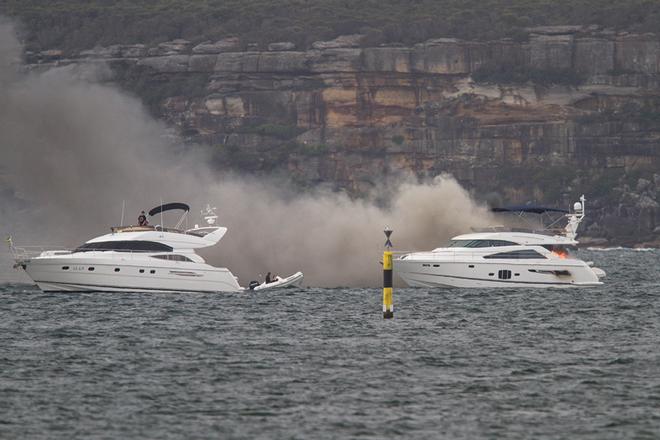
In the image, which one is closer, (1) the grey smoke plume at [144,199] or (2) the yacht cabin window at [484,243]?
(2) the yacht cabin window at [484,243]

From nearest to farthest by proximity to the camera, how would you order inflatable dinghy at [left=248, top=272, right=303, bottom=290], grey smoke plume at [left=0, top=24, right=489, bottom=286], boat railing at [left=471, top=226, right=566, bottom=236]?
inflatable dinghy at [left=248, top=272, right=303, bottom=290]
boat railing at [left=471, top=226, right=566, bottom=236]
grey smoke plume at [left=0, top=24, right=489, bottom=286]

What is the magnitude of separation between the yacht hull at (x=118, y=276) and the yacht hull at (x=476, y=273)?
10.5m

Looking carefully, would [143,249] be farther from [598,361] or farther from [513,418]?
[513,418]

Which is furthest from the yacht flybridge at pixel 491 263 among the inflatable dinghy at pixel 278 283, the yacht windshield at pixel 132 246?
the yacht windshield at pixel 132 246

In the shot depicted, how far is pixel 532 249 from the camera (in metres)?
72.4

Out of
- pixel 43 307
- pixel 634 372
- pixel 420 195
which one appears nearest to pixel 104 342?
pixel 43 307

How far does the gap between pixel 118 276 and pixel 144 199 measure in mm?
38103

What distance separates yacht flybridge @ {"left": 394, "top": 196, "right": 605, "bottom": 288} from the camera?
7169cm

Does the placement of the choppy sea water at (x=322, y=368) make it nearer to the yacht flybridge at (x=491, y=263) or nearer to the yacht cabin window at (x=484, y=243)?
the yacht flybridge at (x=491, y=263)

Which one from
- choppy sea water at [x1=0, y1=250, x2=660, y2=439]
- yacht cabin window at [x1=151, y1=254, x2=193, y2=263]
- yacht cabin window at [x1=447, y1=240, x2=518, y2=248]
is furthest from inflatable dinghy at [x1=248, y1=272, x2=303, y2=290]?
yacht cabin window at [x1=447, y1=240, x2=518, y2=248]

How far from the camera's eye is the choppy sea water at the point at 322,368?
35.7 m

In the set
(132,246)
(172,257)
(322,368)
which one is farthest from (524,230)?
(322,368)

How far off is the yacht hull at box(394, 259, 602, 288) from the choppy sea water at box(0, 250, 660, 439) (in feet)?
13.6

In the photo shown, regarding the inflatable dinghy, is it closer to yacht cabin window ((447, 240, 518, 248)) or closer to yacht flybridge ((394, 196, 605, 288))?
yacht flybridge ((394, 196, 605, 288))
